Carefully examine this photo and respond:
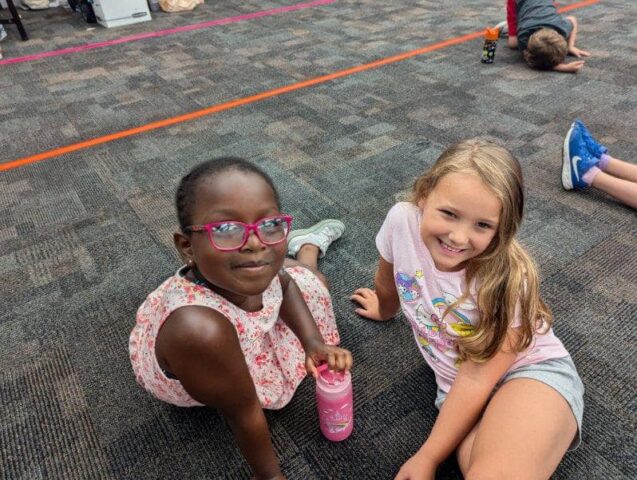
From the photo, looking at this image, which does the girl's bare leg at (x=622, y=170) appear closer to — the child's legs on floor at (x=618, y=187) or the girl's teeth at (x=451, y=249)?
the child's legs on floor at (x=618, y=187)

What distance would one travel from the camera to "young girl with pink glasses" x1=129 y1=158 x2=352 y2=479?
772 mm

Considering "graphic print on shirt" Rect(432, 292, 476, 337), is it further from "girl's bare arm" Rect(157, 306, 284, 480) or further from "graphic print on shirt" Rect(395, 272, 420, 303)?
"girl's bare arm" Rect(157, 306, 284, 480)

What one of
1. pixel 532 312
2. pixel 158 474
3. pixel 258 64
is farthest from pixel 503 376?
pixel 258 64

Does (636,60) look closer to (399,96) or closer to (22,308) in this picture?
(399,96)

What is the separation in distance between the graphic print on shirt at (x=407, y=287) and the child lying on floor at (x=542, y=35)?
2.47m

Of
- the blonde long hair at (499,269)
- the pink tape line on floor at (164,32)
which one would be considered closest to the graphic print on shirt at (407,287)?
the blonde long hair at (499,269)

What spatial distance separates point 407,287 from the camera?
1101 mm

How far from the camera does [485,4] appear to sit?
14.4 feet

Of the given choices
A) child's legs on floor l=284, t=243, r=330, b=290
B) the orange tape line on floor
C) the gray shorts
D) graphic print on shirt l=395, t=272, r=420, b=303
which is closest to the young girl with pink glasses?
graphic print on shirt l=395, t=272, r=420, b=303

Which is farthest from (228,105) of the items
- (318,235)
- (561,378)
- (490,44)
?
(561,378)

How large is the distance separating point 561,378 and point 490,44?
272 cm

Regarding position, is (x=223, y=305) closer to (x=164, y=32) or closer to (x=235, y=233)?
(x=235, y=233)

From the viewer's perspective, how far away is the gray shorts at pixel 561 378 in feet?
3.02

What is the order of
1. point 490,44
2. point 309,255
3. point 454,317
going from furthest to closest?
point 490,44, point 309,255, point 454,317
